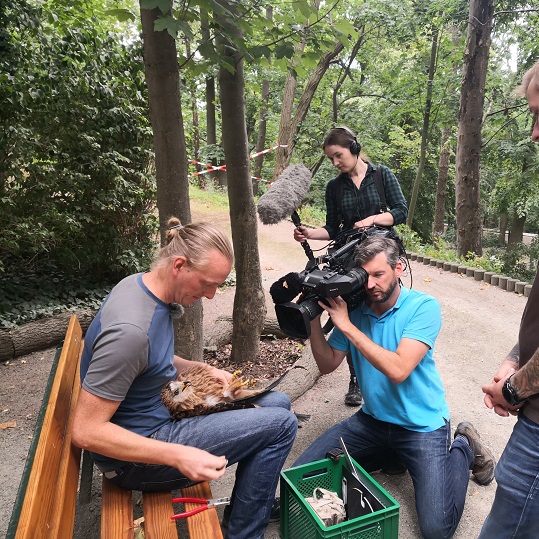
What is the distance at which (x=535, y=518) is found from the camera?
5.50 feet

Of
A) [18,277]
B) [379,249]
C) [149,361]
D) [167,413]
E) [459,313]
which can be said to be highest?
[379,249]

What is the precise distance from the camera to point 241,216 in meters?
3.95

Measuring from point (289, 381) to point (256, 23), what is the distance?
9.18 ft

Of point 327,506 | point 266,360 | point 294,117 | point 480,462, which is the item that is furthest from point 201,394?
point 294,117

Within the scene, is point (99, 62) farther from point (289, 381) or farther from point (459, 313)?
point (459, 313)

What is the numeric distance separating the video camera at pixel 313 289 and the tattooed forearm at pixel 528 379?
2.65 ft

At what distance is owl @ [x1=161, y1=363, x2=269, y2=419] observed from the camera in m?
2.05

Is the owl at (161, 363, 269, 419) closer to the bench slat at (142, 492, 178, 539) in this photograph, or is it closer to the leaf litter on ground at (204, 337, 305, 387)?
the bench slat at (142, 492, 178, 539)

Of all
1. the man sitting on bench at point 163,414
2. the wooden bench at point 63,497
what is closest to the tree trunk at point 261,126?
the man sitting on bench at point 163,414

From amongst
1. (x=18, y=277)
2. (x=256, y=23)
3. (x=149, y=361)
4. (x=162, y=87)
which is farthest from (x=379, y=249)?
(x=18, y=277)

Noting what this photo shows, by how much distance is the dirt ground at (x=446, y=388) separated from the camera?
270cm

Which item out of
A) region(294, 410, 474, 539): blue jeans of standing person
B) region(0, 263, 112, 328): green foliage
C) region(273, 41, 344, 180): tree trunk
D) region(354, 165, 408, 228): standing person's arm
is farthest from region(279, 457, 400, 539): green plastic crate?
region(273, 41, 344, 180): tree trunk

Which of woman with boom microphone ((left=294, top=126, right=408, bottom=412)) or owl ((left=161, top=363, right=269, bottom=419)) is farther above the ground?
woman with boom microphone ((left=294, top=126, right=408, bottom=412))

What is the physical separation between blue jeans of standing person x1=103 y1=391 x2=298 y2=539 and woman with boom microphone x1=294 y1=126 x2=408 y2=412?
4.54ft
